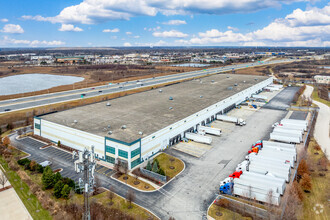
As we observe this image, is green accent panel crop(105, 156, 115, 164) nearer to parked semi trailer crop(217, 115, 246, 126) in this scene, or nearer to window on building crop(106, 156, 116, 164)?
window on building crop(106, 156, 116, 164)

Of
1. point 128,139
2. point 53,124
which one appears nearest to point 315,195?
point 128,139

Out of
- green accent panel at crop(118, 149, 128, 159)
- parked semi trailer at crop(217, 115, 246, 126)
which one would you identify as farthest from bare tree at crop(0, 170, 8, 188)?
parked semi trailer at crop(217, 115, 246, 126)

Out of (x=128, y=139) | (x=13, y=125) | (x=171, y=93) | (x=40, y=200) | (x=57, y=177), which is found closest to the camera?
(x=40, y=200)

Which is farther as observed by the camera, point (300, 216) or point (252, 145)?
point (252, 145)

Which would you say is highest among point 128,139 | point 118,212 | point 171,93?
point 171,93

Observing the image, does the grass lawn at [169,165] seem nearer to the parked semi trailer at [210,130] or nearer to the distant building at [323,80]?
the parked semi trailer at [210,130]

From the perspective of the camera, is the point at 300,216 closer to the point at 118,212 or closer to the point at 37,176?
the point at 118,212

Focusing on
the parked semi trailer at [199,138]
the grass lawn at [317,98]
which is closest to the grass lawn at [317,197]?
the parked semi trailer at [199,138]

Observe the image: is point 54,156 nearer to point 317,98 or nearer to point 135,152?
point 135,152
